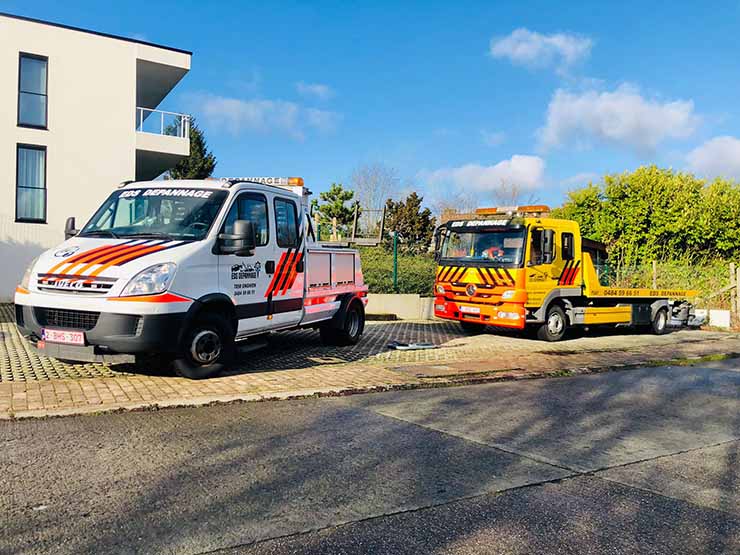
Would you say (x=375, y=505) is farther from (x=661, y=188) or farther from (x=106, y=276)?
(x=661, y=188)

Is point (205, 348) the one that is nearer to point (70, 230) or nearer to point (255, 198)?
point (255, 198)

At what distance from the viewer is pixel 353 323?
1148 centimetres

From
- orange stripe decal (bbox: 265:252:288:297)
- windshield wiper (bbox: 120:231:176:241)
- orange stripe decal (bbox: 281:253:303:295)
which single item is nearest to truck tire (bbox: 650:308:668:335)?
orange stripe decal (bbox: 281:253:303:295)

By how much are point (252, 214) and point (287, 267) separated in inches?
39.1

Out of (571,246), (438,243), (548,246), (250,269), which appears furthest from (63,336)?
(571,246)

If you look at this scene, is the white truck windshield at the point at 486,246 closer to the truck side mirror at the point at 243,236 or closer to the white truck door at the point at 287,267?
the white truck door at the point at 287,267

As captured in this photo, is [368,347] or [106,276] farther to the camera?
[368,347]

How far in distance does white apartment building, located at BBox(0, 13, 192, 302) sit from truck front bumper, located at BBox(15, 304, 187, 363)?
14.0 meters

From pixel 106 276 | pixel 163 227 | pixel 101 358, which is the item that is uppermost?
pixel 163 227

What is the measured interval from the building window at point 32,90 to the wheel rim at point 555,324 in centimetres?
1568

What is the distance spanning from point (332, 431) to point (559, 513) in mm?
2298

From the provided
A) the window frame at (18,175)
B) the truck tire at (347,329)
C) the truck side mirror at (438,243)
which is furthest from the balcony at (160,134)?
the truck tire at (347,329)

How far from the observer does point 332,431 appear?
18.9 feet

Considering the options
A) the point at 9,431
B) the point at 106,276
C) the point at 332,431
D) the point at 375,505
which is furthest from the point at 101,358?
the point at 375,505
